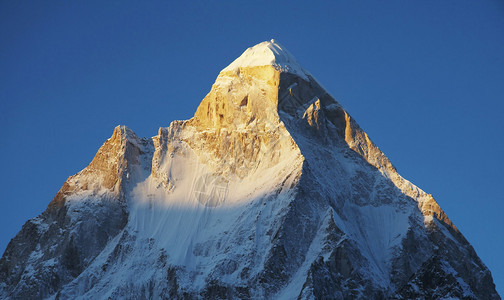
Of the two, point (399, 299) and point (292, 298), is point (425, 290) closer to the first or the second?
point (399, 299)

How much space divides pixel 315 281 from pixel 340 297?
16.7 feet

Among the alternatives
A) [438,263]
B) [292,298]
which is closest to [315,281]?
[292,298]

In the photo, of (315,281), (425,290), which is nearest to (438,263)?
(425,290)

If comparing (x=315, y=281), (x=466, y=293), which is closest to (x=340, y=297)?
(x=315, y=281)

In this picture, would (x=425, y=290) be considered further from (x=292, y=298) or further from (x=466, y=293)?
(x=292, y=298)

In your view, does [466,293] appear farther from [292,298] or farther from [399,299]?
[292,298]

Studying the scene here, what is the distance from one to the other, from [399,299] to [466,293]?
30.3 ft

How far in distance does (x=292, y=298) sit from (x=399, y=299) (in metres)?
14.5

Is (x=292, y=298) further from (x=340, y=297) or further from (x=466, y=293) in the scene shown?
(x=466, y=293)

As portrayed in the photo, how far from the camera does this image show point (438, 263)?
19562 cm

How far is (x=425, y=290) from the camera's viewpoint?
193000mm

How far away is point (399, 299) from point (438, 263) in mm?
7194

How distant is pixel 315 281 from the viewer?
643 ft
